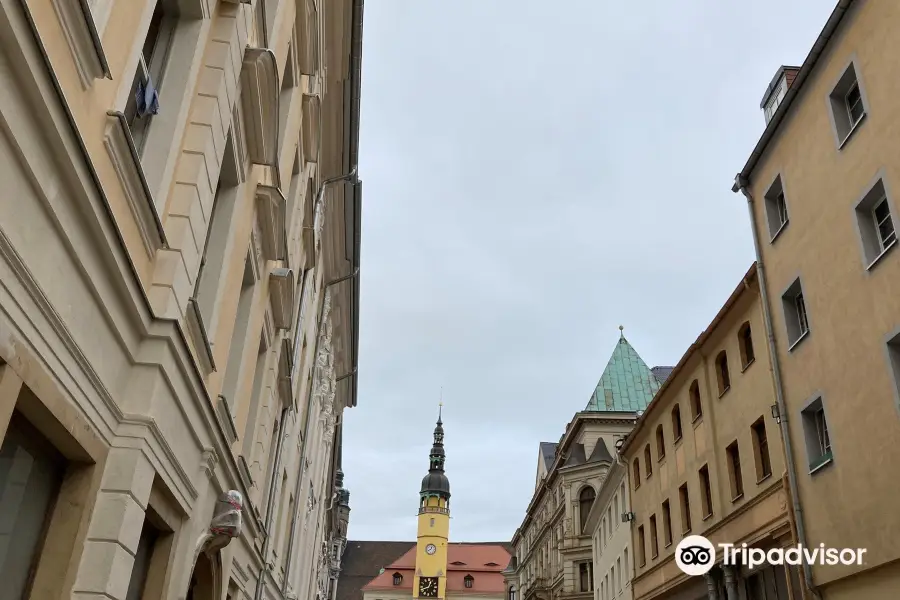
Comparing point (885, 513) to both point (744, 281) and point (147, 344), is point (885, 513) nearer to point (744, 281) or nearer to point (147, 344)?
point (744, 281)

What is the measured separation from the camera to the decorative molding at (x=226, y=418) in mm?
9570

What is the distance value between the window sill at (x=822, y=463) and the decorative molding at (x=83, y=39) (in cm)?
1470

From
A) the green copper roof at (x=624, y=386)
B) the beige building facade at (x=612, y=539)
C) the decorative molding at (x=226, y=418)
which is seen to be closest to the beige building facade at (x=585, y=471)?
the green copper roof at (x=624, y=386)

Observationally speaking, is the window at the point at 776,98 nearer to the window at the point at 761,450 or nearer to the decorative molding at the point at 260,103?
the window at the point at 761,450

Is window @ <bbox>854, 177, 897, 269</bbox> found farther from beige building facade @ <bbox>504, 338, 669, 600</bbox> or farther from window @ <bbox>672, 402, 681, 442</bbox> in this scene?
beige building facade @ <bbox>504, 338, 669, 600</bbox>

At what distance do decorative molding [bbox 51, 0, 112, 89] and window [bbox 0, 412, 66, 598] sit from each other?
7.81 feet

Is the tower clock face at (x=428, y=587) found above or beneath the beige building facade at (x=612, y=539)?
above

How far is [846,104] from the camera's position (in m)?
15.8

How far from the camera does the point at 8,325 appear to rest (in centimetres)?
442

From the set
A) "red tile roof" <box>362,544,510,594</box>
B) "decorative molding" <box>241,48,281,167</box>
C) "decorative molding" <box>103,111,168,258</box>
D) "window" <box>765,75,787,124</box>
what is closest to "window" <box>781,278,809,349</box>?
"window" <box>765,75,787,124</box>

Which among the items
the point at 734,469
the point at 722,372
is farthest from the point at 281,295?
the point at 722,372

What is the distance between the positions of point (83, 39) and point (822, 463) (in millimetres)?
15191

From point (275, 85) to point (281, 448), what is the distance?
28.4ft

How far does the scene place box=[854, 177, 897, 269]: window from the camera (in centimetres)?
1397
